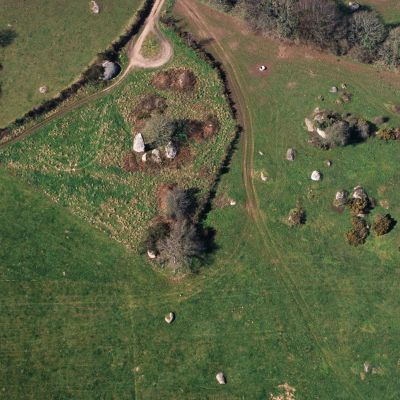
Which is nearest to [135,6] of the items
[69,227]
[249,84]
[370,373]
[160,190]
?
[249,84]

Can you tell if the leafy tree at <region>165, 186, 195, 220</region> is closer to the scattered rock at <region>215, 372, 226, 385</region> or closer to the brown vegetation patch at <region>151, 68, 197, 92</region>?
the brown vegetation patch at <region>151, 68, 197, 92</region>

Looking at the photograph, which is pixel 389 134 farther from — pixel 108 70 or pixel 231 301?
pixel 108 70

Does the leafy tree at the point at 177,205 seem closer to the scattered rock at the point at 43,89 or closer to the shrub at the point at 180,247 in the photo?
the shrub at the point at 180,247

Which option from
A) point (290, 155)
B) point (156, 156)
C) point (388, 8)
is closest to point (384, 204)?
point (290, 155)

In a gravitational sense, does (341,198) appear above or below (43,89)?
below

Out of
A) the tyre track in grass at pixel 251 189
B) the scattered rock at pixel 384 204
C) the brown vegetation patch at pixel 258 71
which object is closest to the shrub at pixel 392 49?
the brown vegetation patch at pixel 258 71

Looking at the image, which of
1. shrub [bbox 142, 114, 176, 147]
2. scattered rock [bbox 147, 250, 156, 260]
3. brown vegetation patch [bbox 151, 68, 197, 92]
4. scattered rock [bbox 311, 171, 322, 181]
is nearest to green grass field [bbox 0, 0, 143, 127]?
brown vegetation patch [bbox 151, 68, 197, 92]

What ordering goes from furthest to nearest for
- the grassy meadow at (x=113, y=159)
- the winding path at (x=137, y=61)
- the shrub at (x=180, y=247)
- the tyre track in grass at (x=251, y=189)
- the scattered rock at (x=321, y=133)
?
the winding path at (x=137, y=61), the scattered rock at (x=321, y=133), the grassy meadow at (x=113, y=159), the tyre track in grass at (x=251, y=189), the shrub at (x=180, y=247)
